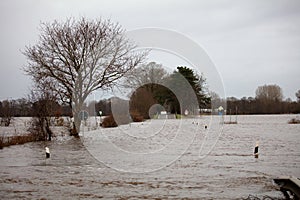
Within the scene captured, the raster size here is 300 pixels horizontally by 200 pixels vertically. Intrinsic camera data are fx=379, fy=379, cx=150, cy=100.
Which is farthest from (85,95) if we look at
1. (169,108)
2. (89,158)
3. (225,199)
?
(169,108)

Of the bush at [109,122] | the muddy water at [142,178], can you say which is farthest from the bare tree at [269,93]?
the muddy water at [142,178]

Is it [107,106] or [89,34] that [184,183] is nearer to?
[89,34]

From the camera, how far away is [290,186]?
8.52 m

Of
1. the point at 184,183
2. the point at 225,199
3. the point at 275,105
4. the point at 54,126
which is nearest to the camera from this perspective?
the point at 225,199

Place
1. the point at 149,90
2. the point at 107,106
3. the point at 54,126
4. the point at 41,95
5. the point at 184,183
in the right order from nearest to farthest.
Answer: the point at 184,183
the point at 41,95
the point at 54,126
the point at 107,106
the point at 149,90

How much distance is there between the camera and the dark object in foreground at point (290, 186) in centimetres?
802

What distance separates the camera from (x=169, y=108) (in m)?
80.2

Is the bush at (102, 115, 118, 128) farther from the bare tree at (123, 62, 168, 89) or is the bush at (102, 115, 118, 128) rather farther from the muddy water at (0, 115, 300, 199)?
the muddy water at (0, 115, 300, 199)

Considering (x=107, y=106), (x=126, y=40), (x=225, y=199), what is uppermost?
(x=126, y=40)

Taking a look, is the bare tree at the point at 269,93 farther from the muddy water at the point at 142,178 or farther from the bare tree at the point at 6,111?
the muddy water at the point at 142,178

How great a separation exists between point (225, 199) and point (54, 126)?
25403 millimetres

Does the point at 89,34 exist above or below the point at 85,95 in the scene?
above

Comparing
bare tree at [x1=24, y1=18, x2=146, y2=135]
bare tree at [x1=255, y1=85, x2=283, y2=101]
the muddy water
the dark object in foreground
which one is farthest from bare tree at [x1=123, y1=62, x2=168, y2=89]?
bare tree at [x1=255, y1=85, x2=283, y2=101]

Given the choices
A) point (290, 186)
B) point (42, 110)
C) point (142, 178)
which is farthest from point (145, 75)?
point (290, 186)
